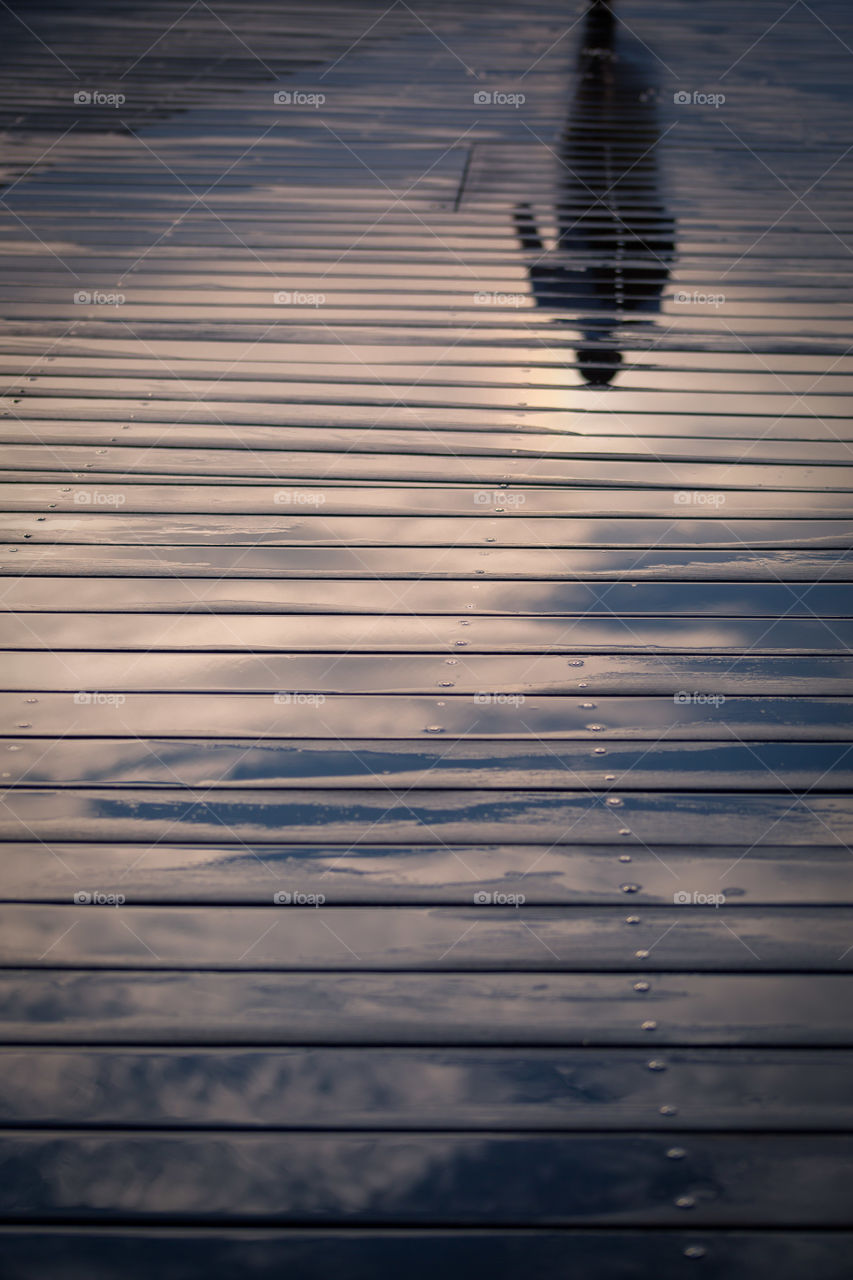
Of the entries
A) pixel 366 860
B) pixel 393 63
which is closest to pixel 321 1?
pixel 393 63

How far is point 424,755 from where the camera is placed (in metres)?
1.46

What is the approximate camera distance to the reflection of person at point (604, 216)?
301 cm

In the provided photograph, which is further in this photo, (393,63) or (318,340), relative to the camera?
(393,63)

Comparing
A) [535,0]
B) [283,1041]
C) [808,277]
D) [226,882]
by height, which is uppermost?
[535,0]

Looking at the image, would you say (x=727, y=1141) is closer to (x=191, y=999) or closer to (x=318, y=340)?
(x=191, y=999)

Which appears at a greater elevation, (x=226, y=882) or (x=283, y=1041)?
(x=226, y=882)

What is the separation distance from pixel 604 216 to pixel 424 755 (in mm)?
2966

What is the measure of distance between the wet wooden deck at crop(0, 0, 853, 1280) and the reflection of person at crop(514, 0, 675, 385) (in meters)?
0.03

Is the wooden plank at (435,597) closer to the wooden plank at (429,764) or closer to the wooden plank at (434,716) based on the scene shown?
the wooden plank at (434,716)

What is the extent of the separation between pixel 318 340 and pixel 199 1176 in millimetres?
2228

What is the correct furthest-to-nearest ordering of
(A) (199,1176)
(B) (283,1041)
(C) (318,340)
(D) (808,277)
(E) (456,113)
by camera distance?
(E) (456,113), (D) (808,277), (C) (318,340), (B) (283,1041), (A) (199,1176)

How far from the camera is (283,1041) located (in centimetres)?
110

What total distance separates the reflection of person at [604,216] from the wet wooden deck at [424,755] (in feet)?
0.10

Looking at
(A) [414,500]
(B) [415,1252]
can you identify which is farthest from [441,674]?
(B) [415,1252]
